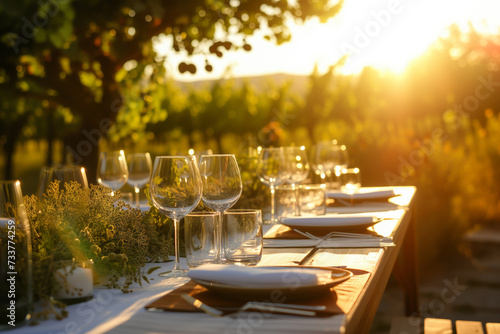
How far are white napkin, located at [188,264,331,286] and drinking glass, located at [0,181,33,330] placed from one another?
1.27ft

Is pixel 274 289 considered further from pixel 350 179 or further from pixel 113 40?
pixel 113 40

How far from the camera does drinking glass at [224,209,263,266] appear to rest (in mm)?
1824

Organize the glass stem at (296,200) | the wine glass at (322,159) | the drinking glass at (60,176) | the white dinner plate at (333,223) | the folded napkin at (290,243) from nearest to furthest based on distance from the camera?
the drinking glass at (60,176) → the folded napkin at (290,243) → the white dinner plate at (333,223) → the glass stem at (296,200) → the wine glass at (322,159)

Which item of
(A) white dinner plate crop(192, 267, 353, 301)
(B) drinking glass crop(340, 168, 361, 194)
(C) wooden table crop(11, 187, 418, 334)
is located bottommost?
(C) wooden table crop(11, 187, 418, 334)

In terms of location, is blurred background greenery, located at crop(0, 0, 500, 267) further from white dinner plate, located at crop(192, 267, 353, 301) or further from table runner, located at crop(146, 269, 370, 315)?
white dinner plate, located at crop(192, 267, 353, 301)

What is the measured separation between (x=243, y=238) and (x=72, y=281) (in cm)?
58

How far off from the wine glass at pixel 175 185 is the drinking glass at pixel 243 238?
0.52 feet

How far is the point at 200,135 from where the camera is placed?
3180cm

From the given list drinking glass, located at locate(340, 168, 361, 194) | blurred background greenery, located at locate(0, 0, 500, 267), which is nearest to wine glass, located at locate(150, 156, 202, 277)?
blurred background greenery, located at locate(0, 0, 500, 267)

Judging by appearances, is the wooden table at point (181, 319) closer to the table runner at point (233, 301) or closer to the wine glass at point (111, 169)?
the table runner at point (233, 301)

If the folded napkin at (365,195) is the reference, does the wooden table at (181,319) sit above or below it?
below

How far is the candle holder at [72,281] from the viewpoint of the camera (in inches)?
53.6

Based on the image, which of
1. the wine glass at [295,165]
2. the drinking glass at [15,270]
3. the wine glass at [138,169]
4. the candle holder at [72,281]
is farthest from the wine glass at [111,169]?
the drinking glass at [15,270]

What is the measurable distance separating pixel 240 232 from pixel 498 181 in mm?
9016
